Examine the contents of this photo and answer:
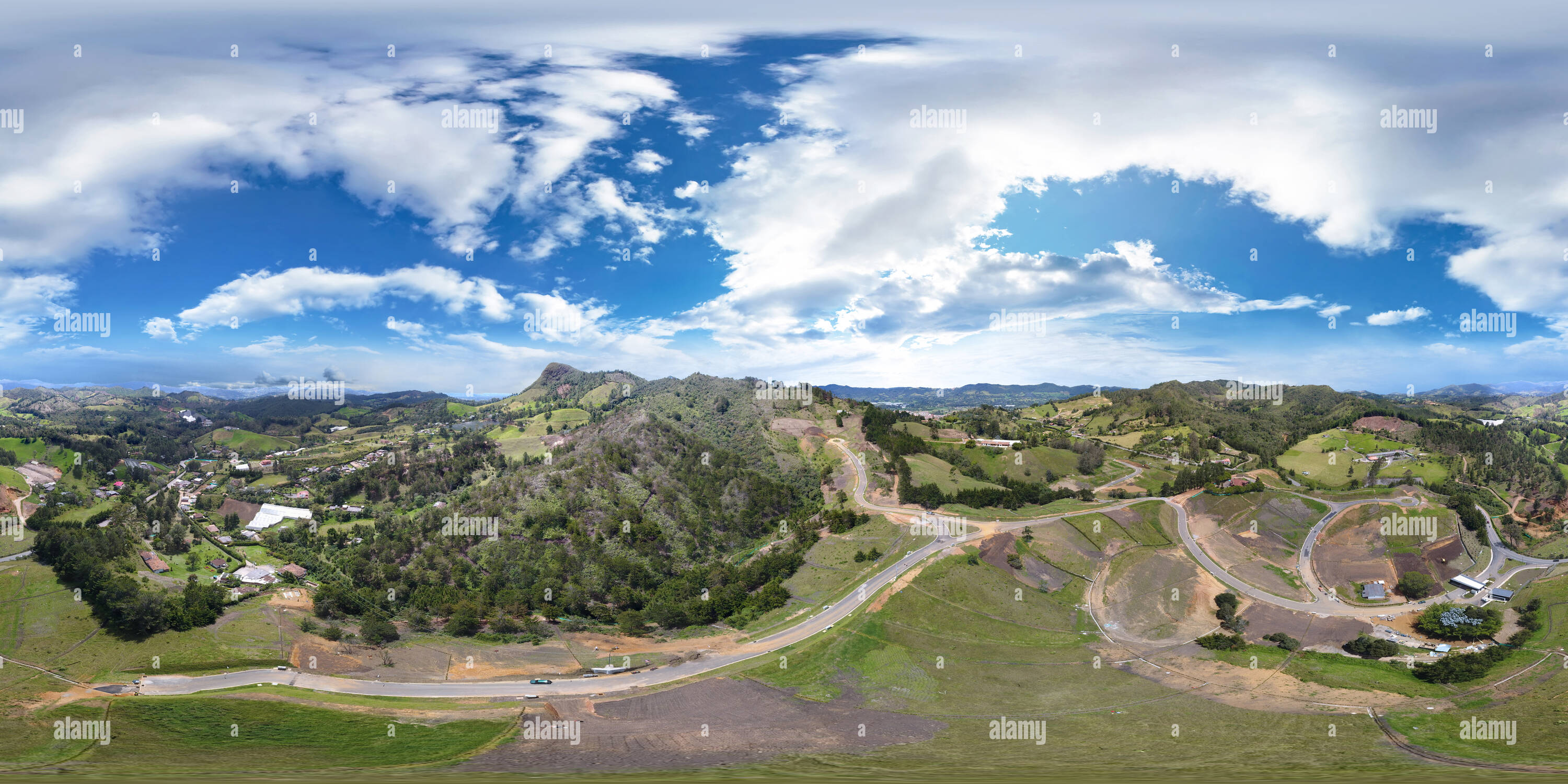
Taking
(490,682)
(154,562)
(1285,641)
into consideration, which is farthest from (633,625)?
(1285,641)

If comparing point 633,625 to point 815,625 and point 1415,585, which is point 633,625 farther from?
point 1415,585

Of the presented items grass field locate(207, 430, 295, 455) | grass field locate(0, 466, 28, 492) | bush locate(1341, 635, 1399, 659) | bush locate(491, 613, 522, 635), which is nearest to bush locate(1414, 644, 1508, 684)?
bush locate(1341, 635, 1399, 659)

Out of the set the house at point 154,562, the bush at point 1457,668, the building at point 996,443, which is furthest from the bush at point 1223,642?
the house at point 154,562

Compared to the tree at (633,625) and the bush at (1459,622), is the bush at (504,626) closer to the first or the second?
the tree at (633,625)

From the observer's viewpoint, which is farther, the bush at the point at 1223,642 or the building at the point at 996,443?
the building at the point at 996,443

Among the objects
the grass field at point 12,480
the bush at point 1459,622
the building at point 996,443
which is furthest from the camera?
the building at point 996,443
